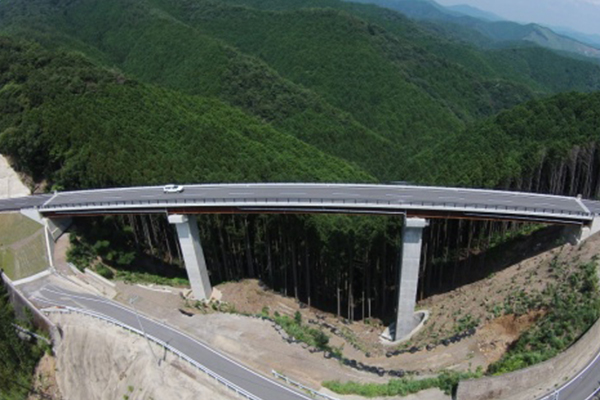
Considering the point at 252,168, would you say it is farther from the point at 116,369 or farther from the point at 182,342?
the point at 116,369

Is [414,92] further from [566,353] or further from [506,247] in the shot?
[566,353]

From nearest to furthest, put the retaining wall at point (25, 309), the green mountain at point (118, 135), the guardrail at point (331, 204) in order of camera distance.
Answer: the retaining wall at point (25, 309) < the guardrail at point (331, 204) < the green mountain at point (118, 135)

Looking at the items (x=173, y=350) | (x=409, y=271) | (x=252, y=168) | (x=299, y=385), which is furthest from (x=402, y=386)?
(x=252, y=168)

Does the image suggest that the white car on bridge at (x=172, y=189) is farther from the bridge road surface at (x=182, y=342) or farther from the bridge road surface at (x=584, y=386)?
the bridge road surface at (x=584, y=386)

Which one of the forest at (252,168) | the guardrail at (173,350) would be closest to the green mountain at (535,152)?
the forest at (252,168)

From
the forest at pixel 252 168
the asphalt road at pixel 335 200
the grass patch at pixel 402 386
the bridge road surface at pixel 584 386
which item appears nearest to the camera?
the bridge road surface at pixel 584 386

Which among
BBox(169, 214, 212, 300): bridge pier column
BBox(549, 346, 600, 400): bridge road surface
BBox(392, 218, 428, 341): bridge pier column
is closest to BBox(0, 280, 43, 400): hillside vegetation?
BBox(169, 214, 212, 300): bridge pier column

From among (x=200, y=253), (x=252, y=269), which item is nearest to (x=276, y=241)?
(x=252, y=269)
